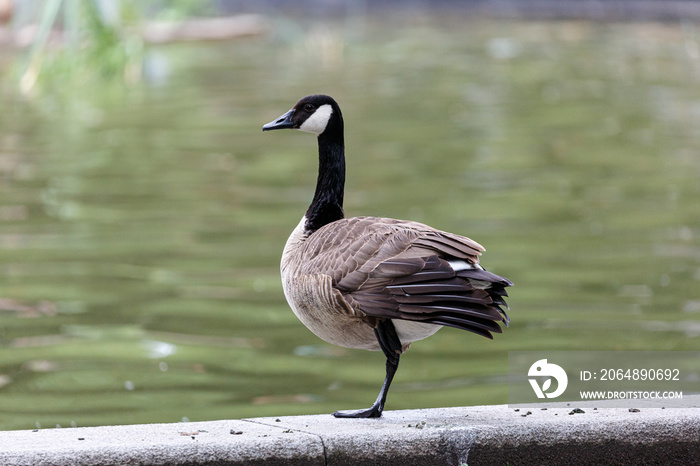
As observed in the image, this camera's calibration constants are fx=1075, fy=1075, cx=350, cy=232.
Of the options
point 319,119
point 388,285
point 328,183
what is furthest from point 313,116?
point 388,285

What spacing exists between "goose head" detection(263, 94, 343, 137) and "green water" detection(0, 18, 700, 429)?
1.80 feet

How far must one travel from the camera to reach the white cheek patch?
14.8 feet

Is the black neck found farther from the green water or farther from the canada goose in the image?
the green water

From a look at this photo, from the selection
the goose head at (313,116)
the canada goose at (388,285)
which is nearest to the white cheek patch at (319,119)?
the goose head at (313,116)

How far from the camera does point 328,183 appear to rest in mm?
4625

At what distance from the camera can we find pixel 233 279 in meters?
9.45

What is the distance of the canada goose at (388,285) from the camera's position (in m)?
3.81

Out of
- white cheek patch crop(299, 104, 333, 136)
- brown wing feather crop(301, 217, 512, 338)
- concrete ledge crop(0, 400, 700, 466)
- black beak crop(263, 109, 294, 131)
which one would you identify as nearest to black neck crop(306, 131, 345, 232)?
white cheek patch crop(299, 104, 333, 136)

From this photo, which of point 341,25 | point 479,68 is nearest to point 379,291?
point 479,68

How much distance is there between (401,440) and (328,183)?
1243mm

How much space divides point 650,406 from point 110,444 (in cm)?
211

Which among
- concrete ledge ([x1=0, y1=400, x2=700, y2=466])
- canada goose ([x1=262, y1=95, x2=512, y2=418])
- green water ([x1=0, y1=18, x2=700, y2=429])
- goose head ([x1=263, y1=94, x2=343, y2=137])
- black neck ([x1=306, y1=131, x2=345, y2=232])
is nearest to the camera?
concrete ledge ([x1=0, y1=400, x2=700, y2=466])

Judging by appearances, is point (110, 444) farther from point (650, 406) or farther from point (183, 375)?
point (183, 375)

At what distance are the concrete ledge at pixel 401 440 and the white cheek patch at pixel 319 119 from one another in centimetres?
123
